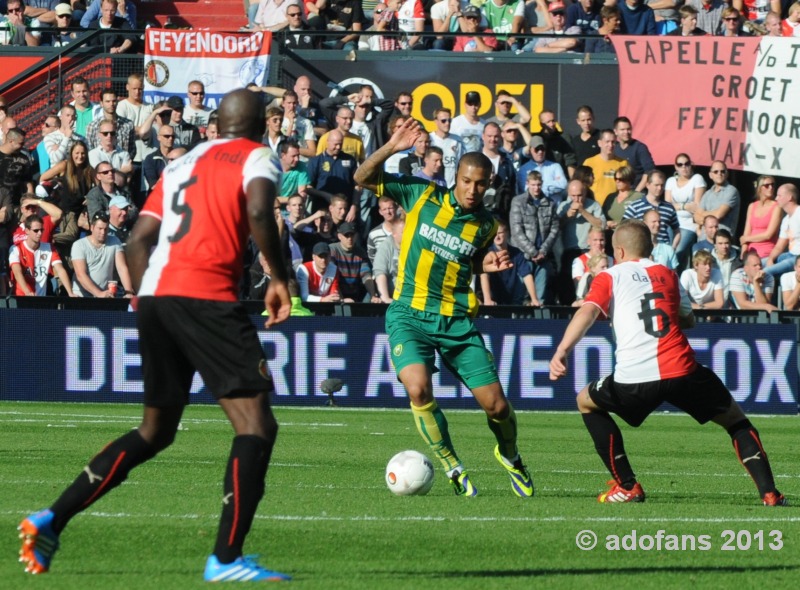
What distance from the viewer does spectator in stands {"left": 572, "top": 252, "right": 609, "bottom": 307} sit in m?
19.2

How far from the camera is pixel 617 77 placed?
23891 millimetres

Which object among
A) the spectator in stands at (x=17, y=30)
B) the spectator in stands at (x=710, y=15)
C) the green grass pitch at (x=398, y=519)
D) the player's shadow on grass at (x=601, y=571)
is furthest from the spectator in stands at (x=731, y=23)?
the player's shadow on grass at (x=601, y=571)

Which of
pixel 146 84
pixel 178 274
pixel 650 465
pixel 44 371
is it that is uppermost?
pixel 178 274

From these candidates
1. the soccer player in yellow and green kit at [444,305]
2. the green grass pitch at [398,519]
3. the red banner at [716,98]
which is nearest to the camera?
the green grass pitch at [398,519]

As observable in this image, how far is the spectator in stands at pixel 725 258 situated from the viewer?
19922 millimetres

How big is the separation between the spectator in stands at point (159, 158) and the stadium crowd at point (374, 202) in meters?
0.03

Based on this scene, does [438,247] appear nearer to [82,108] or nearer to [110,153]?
[110,153]

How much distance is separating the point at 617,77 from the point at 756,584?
18090mm

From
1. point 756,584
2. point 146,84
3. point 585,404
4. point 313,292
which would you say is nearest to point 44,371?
point 313,292

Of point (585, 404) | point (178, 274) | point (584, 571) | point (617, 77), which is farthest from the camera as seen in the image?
point (617, 77)

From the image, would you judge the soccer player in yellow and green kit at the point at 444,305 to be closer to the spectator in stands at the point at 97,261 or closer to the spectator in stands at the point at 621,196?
the spectator in stands at the point at 97,261

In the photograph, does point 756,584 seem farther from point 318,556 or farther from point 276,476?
point 276,476

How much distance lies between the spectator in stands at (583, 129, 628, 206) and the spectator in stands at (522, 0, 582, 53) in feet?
11.0

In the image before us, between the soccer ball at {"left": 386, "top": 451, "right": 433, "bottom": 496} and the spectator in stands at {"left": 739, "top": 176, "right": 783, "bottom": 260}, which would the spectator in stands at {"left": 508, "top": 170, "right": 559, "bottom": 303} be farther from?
the soccer ball at {"left": 386, "top": 451, "right": 433, "bottom": 496}
